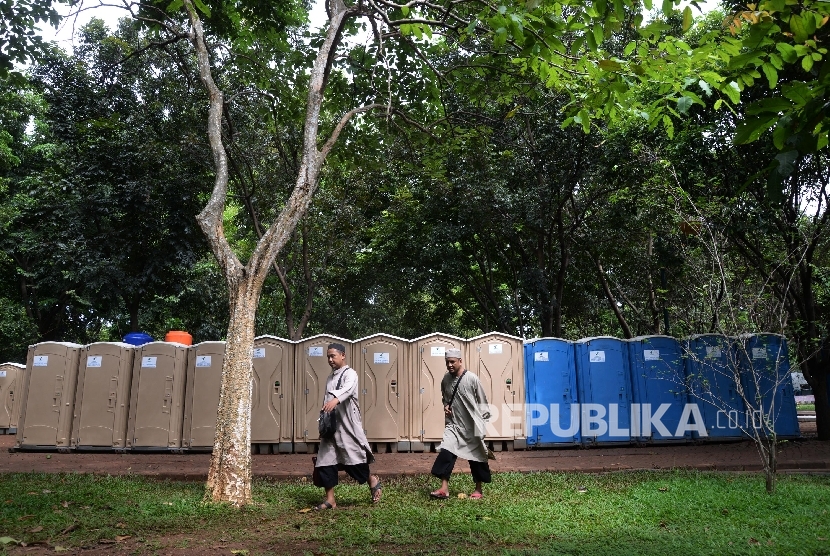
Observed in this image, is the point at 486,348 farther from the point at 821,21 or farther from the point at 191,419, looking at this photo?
the point at 821,21

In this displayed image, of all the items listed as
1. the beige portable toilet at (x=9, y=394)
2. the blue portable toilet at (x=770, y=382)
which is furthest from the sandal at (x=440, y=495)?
the beige portable toilet at (x=9, y=394)

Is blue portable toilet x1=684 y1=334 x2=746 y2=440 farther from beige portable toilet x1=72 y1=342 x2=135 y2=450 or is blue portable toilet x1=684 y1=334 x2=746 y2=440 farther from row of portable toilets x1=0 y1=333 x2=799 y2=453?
beige portable toilet x1=72 y1=342 x2=135 y2=450

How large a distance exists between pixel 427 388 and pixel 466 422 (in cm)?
414

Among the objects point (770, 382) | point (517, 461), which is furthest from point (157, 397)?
point (770, 382)

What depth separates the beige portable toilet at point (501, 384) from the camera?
10367 millimetres

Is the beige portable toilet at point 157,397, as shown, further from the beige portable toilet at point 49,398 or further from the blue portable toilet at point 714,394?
the blue portable toilet at point 714,394

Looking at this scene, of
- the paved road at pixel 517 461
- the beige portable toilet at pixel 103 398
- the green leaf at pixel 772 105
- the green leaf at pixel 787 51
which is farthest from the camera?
the beige portable toilet at pixel 103 398

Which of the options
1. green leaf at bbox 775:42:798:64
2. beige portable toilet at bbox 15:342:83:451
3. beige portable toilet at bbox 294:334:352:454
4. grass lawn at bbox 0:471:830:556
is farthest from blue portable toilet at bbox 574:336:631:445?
beige portable toilet at bbox 15:342:83:451

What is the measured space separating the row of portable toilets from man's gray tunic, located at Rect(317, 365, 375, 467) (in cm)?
449

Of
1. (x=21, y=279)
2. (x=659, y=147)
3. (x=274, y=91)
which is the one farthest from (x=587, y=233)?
(x=21, y=279)

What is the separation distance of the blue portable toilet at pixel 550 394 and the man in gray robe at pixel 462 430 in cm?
426

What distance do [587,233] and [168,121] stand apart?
9503mm

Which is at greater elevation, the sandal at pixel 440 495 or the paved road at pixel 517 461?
the paved road at pixel 517 461

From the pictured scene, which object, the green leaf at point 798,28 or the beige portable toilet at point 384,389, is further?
the beige portable toilet at point 384,389
